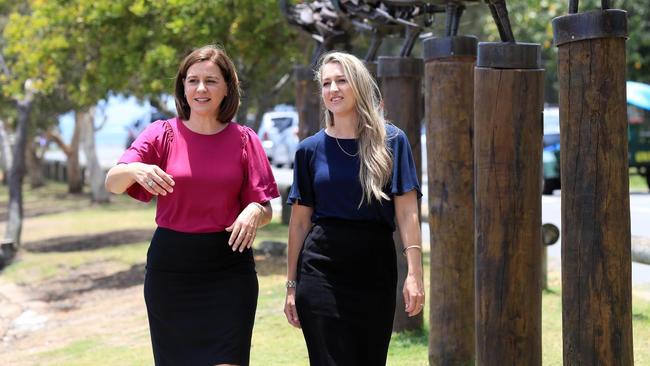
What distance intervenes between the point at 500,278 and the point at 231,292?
4.27ft

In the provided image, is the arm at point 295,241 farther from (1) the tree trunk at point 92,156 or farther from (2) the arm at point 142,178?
(1) the tree trunk at point 92,156

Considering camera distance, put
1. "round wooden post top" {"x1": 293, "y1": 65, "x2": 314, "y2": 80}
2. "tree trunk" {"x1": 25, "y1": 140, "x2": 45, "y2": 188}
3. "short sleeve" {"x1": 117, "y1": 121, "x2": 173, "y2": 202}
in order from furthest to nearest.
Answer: "tree trunk" {"x1": 25, "y1": 140, "x2": 45, "y2": 188}
"round wooden post top" {"x1": 293, "y1": 65, "x2": 314, "y2": 80}
"short sleeve" {"x1": 117, "y1": 121, "x2": 173, "y2": 202}

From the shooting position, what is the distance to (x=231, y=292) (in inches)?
188

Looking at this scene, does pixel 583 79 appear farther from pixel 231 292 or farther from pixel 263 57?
pixel 263 57

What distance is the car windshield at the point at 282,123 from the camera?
96.1ft

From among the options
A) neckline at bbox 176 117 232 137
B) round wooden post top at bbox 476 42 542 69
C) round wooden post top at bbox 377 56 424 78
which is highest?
round wooden post top at bbox 377 56 424 78

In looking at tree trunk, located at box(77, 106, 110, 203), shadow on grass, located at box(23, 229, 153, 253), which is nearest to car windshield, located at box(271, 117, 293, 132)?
tree trunk, located at box(77, 106, 110, 203)

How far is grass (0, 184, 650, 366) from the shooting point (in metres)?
7.55

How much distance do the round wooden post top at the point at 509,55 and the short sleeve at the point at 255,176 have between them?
3.67 feet

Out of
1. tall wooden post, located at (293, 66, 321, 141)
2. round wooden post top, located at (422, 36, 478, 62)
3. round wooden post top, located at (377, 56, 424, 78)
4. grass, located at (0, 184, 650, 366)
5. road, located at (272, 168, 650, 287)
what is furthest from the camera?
tall wooden post, located at (293, 66, 321, 141)

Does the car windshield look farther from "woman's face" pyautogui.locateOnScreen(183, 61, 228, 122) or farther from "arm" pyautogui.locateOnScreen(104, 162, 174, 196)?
"arm" pyautogui.locateOnScreen(104, 162, 174, 196)

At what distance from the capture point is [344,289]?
448 centimetres

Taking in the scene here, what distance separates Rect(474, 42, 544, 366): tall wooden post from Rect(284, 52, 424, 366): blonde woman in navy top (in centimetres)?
70

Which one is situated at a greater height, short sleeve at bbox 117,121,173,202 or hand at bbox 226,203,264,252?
short sleeve at bbox 117,121,173,202
